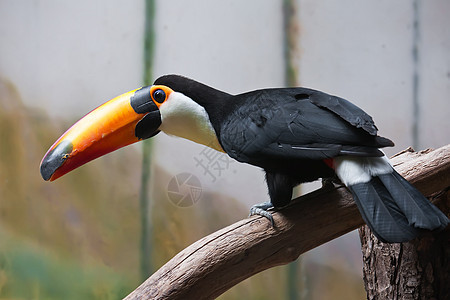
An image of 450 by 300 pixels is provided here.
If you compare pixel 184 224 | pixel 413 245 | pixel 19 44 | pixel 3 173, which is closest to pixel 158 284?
pixel 413 245

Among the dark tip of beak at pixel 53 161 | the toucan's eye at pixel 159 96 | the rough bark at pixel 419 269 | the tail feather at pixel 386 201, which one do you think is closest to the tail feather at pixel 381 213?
the tail feather at pixel 386 201

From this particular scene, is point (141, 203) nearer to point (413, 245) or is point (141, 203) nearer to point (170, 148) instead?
point (170, 148)

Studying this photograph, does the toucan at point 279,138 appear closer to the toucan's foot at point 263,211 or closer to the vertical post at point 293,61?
the toucan's foot at point 263,211

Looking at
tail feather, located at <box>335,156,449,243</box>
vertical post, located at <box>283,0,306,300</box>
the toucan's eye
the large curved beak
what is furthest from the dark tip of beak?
vertical post, located at <box>283,0,306,300</box>

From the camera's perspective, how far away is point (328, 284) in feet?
6.57

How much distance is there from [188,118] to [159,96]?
0.33ft

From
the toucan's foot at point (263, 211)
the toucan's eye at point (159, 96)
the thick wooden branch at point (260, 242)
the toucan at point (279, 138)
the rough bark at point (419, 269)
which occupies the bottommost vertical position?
the rough bark at point (419, 269)

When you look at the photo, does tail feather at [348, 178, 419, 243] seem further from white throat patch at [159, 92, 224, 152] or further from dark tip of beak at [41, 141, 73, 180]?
dark tip of beak at [41, 141, 73, 180]

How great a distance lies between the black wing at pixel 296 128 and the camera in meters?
1.05

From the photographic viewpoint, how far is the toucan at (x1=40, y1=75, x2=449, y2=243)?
3.17ft

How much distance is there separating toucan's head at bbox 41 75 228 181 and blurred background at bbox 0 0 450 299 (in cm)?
67

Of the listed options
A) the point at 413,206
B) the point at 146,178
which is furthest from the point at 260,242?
the point at 146,178

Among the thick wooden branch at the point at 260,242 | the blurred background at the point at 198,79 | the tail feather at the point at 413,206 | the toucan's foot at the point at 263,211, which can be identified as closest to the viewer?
the tail feather at the point at 413,206

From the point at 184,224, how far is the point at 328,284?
25.5 inches
